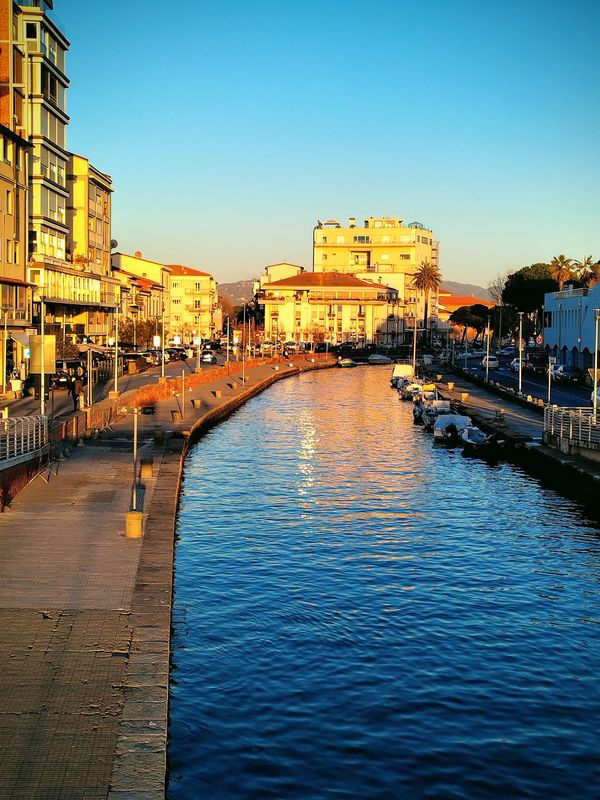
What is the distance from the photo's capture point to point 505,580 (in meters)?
27.7

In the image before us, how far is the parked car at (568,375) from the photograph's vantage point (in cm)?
9482

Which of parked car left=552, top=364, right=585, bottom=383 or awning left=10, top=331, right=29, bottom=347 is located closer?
awning left=10, top=331, right=29, bottom=347

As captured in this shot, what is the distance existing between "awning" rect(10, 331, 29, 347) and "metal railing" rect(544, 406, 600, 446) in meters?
34.3

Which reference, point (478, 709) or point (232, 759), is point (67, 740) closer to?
point (232, 759)

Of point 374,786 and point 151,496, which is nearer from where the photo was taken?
point 374,786

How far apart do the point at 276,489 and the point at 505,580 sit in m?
16.4

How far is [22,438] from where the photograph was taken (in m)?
32.1

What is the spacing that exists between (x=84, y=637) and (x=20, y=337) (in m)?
51.7

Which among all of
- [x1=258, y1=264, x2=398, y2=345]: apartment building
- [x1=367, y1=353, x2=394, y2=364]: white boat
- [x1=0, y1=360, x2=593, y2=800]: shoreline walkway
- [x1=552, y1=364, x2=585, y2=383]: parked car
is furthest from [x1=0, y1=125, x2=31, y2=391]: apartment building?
[x1=258, y1=264, x2=398, y2=345]: apartment building

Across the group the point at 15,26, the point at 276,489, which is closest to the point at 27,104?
the point at 15,26

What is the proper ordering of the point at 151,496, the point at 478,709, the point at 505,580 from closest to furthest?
the point at 478,709
the point at 505,580
the point at 151,496

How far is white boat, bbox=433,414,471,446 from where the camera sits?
6228 centimetres

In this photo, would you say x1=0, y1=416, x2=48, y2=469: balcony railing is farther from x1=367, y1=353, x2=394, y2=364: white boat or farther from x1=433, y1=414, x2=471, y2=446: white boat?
x1=367, y1=353, x2=394, y2=364: white boat

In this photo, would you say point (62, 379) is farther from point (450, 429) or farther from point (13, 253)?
point (450, 429)
